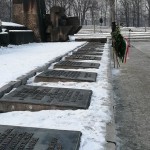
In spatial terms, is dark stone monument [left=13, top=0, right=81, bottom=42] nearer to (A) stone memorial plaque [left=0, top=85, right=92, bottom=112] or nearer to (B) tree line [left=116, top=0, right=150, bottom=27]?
(A) stone memorial plaque [left=0, top=85, right=92, bottom=112]

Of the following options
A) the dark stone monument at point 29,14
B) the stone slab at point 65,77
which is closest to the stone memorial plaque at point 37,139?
the stone slab at point 65,77

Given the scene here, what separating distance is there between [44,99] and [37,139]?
1.58 meters

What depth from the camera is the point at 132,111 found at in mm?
5312

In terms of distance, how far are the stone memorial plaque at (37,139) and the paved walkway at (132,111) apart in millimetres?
749

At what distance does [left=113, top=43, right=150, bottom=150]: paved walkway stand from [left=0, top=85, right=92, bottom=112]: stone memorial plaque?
0.62 meters

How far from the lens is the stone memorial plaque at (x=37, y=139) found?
117 inches

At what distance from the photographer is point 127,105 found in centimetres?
575

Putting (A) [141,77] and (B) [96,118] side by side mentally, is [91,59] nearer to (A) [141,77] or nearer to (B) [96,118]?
(A) [141,77]

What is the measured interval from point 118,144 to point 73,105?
918 millimetres

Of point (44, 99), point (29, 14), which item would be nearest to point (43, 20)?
point (29, 14)

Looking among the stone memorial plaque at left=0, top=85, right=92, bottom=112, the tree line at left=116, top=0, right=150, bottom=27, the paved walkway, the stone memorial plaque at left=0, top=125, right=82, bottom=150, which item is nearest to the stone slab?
the paved walkway

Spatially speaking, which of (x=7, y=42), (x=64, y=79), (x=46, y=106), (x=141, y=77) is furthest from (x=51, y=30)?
(x=46, y=106)

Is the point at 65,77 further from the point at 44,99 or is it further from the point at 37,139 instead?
the point at 37,139

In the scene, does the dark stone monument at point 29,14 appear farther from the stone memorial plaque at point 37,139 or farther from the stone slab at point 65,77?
the stone memorial plaque at point 37,139
